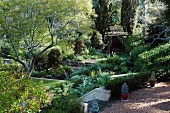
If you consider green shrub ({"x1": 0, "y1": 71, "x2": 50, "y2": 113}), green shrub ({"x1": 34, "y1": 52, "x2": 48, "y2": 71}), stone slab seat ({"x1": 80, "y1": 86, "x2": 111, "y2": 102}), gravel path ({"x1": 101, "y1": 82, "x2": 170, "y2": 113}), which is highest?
green shrub ({"x1": 0, "y1": 71, "x2": 50, "y2": 113})

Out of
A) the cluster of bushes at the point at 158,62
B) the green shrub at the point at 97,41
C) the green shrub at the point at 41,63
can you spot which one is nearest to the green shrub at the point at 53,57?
the green shrub at the point at 41,63

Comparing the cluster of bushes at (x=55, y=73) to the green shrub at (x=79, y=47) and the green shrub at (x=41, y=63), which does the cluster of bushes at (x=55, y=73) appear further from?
the green shrub at (x=79, y=47)

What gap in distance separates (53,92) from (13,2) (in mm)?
4354

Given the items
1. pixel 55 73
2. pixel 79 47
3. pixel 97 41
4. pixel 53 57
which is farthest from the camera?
pixel 97 41

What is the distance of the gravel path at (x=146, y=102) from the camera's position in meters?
7.38

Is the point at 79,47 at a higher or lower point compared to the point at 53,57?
higher

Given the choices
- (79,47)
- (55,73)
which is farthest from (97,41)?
(55,73)

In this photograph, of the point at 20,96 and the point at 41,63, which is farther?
the point at 41,63

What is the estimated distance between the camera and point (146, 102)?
26.5ft

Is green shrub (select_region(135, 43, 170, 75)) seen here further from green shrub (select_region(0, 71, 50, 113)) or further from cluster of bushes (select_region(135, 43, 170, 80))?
green shrub (select_region(0, 71, 50, 113))

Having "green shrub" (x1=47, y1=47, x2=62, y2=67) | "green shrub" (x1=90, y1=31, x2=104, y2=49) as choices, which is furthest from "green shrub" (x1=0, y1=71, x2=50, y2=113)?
"green shrub" (x1=90, y1=31, x2=104, y2=49)

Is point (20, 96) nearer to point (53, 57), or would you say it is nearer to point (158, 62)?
point (158, 62)

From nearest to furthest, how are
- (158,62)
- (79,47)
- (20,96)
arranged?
(20,96), (158,62), (79,47)

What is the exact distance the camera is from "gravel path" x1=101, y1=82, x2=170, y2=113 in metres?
7.38
